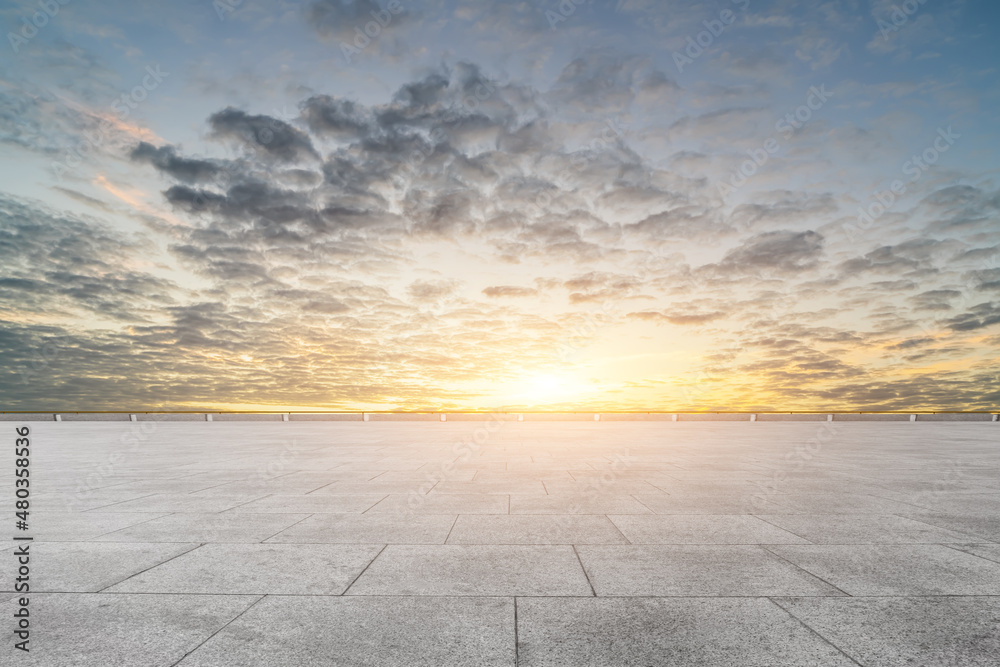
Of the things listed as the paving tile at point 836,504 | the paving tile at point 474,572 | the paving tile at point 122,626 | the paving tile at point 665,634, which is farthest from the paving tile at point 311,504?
the paving tile at point 836,504

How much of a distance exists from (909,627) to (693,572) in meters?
1.77

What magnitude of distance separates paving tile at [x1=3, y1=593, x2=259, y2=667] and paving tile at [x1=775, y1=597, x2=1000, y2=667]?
187 inches

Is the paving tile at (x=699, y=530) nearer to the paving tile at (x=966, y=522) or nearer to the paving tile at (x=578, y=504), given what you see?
the paving tile at (x=578, y=504)

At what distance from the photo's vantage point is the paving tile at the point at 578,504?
27.8 ft

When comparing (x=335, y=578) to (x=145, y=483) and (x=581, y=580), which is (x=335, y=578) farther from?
(x=145, y=483)

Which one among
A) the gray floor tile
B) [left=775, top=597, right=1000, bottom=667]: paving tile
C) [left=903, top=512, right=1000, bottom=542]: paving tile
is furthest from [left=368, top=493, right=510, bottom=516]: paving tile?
[left=903, top=512, right=1000, bottom=542]: paving tile

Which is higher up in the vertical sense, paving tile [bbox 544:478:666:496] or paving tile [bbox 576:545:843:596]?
paving tile [bbox 544:478:666:496]

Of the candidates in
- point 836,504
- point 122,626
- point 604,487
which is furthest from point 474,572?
point 836,504

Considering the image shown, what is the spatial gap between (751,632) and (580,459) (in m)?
12.0

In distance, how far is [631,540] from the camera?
22.0 feet

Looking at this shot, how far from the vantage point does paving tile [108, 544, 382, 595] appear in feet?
16.6

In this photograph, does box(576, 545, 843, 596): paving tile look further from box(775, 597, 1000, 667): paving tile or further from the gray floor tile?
the gray floor tile

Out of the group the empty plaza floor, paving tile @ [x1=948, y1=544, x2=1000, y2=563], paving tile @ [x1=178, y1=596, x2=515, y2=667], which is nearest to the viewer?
paving tile @ [x1=178, y1=596, x2=515, y2=667]

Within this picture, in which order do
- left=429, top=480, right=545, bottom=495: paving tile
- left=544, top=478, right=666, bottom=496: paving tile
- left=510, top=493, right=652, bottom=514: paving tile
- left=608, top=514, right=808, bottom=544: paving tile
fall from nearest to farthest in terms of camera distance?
left=608, top=514, right=808, bottom=544: paving tile
left=510, top=493, right=652, bottom=514: paving tile
left=544, top=478, right=666, bottom=496: paving tile
left=429, top=480, right=545, bottom=495: paving tile
